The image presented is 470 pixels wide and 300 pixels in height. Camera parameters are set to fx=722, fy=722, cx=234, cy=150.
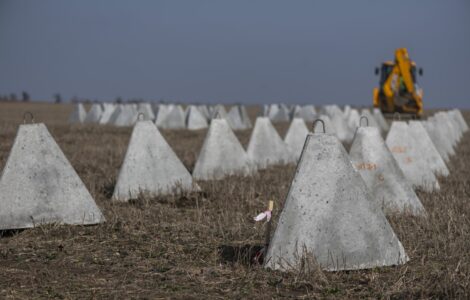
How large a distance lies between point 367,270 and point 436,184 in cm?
484

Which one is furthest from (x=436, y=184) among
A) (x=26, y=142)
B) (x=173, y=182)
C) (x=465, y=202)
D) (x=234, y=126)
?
(x=234, y=126)

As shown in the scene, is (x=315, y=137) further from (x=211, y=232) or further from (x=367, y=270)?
(x=211, y=232)

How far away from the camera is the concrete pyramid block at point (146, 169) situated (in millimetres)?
8664

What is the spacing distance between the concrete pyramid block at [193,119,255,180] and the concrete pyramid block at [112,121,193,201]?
1818 mm

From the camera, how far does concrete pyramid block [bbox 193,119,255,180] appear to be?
35.4ft

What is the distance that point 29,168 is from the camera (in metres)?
6.73

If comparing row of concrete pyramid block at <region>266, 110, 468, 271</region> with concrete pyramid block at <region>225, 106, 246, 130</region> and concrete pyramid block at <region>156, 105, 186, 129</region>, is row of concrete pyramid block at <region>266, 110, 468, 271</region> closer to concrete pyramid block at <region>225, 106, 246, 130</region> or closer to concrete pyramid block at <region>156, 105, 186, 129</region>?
concrete pyramid block at <region>156, 105, 186, 129</region>

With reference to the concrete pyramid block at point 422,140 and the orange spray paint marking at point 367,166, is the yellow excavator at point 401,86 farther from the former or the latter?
the orange spray paint marking at point 367,166

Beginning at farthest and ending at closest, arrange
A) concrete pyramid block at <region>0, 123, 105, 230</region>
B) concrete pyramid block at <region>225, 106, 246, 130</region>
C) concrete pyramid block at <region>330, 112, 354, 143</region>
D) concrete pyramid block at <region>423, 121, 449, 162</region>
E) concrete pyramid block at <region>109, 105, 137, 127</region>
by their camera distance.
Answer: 1. concrete pyramid block at <region>225, 106, 246, 130</region>
2. concrete pyramid block at <region>109, 105, 137, 127</region>
3. concrete pyramid block at <region>330, 112, 354, 143</region>
4. concrete pyramid block at <region>423, 121, 449, 162</region>
5. concrete pyramid block at <region>0, 123, 105, 230</region>

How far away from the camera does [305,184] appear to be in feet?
16.4

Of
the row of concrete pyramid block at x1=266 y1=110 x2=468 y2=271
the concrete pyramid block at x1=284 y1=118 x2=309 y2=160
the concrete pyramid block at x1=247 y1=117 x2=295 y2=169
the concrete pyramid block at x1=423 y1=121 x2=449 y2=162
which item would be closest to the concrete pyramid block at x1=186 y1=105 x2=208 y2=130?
the concrete pyramid block at x1=284 y1=118 x2=309 y2=160

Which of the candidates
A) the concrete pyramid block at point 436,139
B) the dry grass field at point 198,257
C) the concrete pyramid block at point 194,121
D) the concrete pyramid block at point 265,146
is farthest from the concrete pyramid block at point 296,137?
the concrete pyramid block at point 194,121

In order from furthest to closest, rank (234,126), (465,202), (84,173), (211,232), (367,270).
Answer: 1. (234,126)
2. (84,173)
3. (465,202)
4. (211,232)
5. (367,270)

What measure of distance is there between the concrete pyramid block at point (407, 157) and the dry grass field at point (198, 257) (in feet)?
2.14
